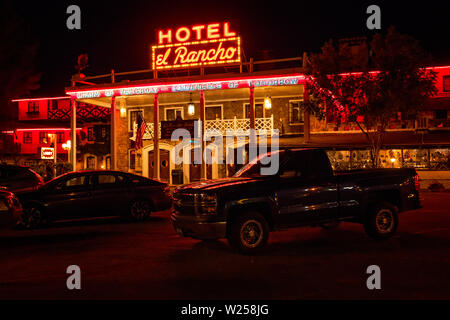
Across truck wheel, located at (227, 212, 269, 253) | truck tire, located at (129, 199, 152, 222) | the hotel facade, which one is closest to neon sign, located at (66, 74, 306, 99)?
the hotel facade

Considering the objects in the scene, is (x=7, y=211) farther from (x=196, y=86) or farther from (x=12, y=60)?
(x=12, y=60)

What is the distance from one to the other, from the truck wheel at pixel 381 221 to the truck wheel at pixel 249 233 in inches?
92.7

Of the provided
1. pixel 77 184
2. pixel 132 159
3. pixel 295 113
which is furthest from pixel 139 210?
pixel 132 159

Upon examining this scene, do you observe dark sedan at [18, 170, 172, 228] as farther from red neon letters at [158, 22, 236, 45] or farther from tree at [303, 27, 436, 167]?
red neon letters at [158, 22, 236, 45]

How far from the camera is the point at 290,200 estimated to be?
8.28m

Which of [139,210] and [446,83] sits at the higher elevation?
[446,83]

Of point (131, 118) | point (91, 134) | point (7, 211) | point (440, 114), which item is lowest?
point (7, 211)

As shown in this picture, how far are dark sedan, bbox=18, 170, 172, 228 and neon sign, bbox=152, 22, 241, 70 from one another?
11290 millimetres

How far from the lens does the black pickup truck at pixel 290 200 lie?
25.9 ft

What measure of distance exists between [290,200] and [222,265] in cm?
187

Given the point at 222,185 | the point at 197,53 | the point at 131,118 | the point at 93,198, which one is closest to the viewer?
the point at 222,185

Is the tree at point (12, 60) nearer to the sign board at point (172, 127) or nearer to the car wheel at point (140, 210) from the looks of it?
the sign board at point (172, 127)

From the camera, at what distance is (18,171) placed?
1402 cm

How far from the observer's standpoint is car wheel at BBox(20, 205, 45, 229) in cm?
1175
